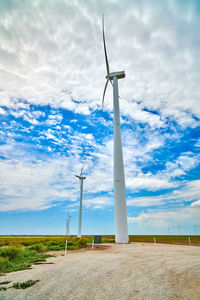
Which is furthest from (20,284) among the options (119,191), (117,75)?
(117,75)

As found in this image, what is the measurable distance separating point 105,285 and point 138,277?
2.05 m

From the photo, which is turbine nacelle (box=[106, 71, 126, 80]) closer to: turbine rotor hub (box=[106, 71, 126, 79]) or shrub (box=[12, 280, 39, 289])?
turbine rotor hub (box=[106, 71, 126, 79])

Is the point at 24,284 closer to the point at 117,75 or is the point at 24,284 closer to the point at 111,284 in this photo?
the point at 111,284

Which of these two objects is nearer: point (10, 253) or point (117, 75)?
point (10, 253)

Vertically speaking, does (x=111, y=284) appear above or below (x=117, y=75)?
below

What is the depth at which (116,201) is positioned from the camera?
104ft

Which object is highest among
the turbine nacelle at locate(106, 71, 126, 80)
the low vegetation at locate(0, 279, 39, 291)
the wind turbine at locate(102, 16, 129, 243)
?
the turbine nacelle at locate(106, 71, 126, 80)

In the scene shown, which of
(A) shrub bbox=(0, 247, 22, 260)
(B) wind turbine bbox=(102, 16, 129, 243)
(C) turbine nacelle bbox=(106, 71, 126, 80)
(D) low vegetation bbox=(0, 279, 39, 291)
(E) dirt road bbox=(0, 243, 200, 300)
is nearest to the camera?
(E) dirt road bbox=(0, 243, 200, 300)

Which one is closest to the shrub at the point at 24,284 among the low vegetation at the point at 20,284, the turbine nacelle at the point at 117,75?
the low vegetation at the point at 20,284

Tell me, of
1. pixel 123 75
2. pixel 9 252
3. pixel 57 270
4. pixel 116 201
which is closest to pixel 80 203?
pixel 116 201

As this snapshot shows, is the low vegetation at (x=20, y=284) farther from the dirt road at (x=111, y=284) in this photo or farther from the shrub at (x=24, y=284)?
the dirt road at (x=111, y=284)

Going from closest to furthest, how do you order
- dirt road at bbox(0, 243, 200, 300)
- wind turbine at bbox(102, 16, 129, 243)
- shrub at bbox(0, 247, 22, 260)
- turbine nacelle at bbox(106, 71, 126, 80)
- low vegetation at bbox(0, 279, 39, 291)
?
1. dirt road at bbox(0, 243, 200, 300)
2. low vegetation at bbox(0, 279, 39, 291)
3. shrub at bbox(0, 247, 22, 260)
4. wind turbine at bbox(102, 16, 129, 243)
5. turbine nacelle at bbox(106, 71, 126, 80)

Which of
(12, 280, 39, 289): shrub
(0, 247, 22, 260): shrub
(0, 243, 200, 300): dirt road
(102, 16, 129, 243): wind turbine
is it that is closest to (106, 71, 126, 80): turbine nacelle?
(102, 16, 129, 243): wind turbine

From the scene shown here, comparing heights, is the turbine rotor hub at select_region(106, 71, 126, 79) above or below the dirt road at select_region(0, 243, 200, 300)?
above
